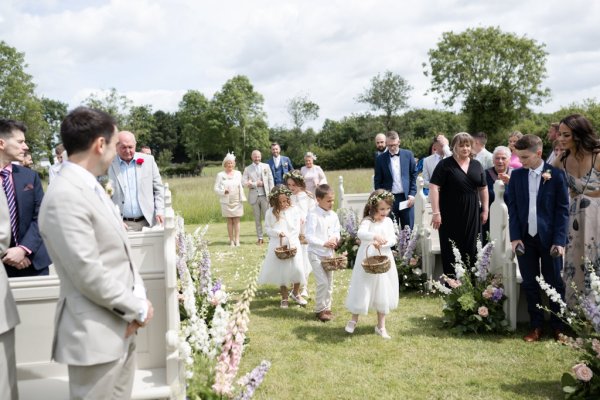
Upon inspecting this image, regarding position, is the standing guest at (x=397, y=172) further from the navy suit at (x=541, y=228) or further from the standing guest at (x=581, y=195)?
the standing guest at (x=581, y=195)

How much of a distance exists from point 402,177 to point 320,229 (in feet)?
10.9

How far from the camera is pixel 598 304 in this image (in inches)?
149

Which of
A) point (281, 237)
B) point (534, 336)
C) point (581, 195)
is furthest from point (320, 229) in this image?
point (581, 195)

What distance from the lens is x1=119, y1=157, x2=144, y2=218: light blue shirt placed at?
6.30 meters

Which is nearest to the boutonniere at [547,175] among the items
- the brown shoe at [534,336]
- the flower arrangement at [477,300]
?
the flower arrangement at [477,300]

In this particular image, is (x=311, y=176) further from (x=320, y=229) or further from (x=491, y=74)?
(x=491, y=74)

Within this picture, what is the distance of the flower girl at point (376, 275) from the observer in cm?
554

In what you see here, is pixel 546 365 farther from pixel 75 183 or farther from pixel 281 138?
pixel 281 138

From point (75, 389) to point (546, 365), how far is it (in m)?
4.19

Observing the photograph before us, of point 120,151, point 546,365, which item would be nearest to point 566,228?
point 546,365

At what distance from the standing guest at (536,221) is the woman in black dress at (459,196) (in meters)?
0.98

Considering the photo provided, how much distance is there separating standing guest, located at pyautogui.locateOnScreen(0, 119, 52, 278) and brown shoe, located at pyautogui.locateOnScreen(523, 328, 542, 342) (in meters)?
4.88

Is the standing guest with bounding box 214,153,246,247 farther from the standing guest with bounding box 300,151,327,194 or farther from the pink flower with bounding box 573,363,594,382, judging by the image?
the pink flower with bounding box 573,363,594,382

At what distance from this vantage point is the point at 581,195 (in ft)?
16.7
